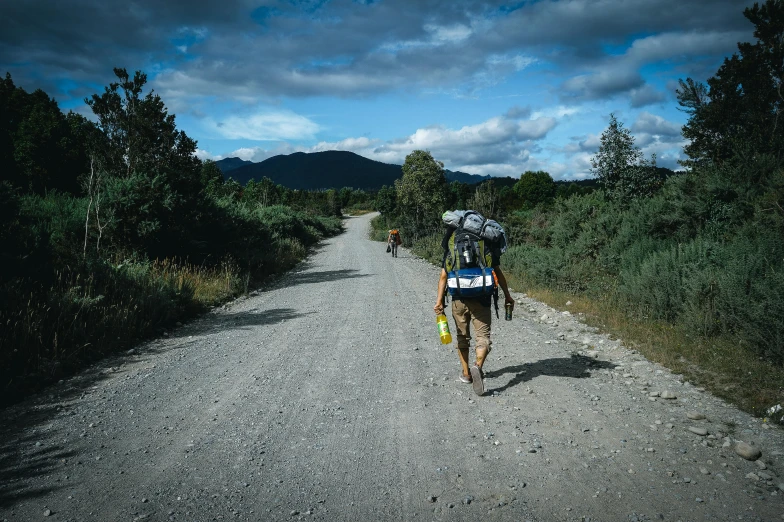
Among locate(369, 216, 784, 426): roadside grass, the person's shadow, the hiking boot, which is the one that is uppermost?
the hiking boot

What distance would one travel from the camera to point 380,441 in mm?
3848

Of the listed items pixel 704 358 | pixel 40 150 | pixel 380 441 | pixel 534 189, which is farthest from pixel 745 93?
pixel 534 189

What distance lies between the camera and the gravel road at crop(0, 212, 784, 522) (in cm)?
298

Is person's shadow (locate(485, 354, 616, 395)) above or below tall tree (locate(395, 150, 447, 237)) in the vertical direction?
below

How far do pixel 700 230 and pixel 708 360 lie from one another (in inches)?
199

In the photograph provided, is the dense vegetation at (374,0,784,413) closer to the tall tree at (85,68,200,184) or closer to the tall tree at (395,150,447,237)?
the tall tree at (395,150,447,237)

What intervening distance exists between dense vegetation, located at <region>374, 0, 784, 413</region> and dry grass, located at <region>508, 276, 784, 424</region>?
0.06 metres

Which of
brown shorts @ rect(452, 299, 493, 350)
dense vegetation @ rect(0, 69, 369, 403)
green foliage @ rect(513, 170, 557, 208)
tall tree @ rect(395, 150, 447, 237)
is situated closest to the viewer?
brown shorts @ rect(452, 299, 493, 350)

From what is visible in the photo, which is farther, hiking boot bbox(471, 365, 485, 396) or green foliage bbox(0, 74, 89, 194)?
green foliage bbox(0, 74, 89, 194)

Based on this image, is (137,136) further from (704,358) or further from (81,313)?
(704,358)

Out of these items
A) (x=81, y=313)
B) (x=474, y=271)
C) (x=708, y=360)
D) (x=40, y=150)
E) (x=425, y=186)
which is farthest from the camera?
(x=425, y=186)

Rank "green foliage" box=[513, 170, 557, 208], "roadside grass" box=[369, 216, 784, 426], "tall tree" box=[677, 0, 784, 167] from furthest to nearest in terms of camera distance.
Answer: "green foliage" box=[513, 170, 557, 208] → "tall tree" box=[677, 0, 784, 167] → "roadside grass" box=[369, 216, 784, 426]

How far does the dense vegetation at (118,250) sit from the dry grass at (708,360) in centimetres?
773

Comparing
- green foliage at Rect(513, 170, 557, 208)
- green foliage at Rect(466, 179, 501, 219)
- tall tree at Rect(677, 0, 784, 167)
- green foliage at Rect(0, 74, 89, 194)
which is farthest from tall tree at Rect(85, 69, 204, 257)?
green foliage at Rect(513, 170, 557, 208)
